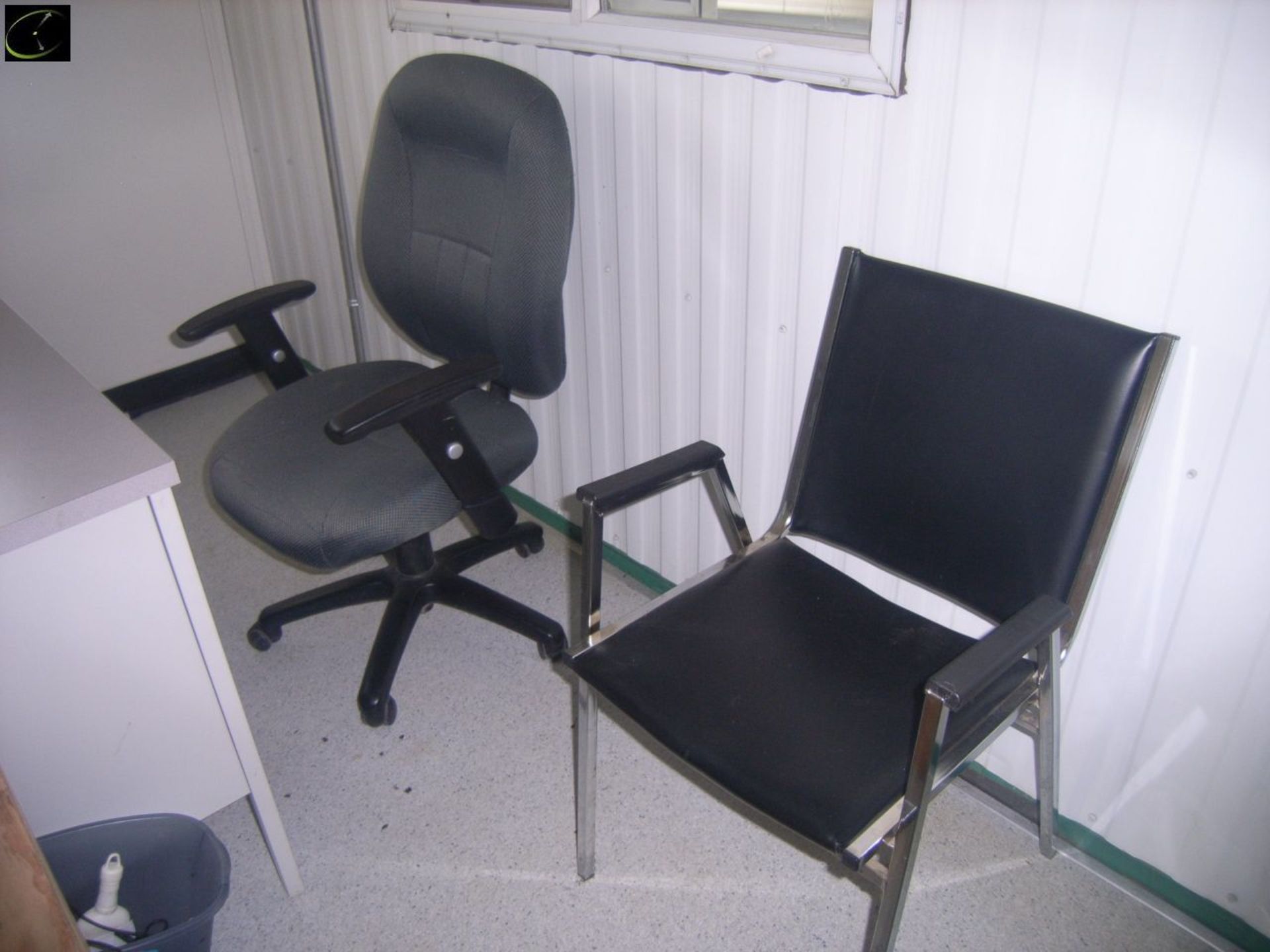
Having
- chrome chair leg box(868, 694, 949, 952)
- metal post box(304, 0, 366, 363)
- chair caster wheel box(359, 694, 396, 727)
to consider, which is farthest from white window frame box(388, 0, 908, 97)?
chair caster wheel box(359, 694, 396, 727)

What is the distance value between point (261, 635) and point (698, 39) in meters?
1.37

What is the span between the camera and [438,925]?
1.38 meters

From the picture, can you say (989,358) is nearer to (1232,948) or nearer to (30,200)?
(1232,948)

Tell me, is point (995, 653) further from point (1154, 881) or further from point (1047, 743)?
point (1154, 881)

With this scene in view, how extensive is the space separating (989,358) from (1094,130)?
28 cm

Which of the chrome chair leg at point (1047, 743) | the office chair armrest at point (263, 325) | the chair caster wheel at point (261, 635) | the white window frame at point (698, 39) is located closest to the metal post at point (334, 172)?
the white window frame at point (698, 39)

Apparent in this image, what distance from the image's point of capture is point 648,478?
1.24 metres

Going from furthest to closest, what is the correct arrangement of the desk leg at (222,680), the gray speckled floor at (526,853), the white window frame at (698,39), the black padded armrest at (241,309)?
the black padded armrest at (241,309), the gray speckled floor at (526,853), the white window frame at (698,39), the desk leg at (222,680)

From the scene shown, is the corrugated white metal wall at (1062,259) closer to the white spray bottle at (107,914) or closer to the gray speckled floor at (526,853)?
the gray speckled floor at (526,853)

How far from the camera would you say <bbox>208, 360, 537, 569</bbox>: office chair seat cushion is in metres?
1.44

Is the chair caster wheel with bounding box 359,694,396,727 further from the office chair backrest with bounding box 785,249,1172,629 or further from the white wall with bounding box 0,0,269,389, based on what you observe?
the white wall with bounding box 0,0,269,389

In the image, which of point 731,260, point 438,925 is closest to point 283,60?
point 731,260

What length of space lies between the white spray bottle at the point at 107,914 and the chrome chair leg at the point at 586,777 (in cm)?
59

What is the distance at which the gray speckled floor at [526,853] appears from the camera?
1.36m
